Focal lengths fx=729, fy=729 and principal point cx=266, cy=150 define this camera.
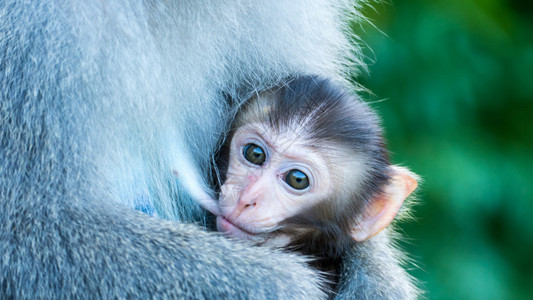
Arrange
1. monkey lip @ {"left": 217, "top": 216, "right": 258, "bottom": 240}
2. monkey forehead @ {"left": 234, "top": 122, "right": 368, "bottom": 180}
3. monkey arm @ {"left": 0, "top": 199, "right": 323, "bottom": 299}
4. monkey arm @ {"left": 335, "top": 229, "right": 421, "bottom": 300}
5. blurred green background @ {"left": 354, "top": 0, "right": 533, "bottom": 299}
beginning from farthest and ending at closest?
blurred green background @ {"left": 354, "top": 0, "right": 533, "bottom": 299}, monkey arm @ {"left": 335, "top": 229, "right": 421, "bottom": 300}, monkey forehead @ {"left": 234, "top": 122, "right": 368, "bottom": 180}, monkey lip @ {"left": 217, "top": 216, "right": 258, "bottom": 240}, monkey arm @ {"left": 0, "top": 199, "right": 323, "bottom": 299}

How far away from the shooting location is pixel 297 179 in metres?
2.37

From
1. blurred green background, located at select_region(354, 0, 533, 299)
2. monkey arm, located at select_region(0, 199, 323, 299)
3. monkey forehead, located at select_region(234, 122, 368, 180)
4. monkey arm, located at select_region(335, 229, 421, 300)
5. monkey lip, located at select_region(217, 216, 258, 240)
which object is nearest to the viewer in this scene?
monkey arm, located at select_region(0, 199, 323, 299)

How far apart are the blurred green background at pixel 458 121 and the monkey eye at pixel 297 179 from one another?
179cm

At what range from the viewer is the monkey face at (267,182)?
2.29m

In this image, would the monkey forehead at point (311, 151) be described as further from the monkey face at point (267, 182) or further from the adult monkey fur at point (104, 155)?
the adult monkey fur at point (104, 155)

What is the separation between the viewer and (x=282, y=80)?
262cm

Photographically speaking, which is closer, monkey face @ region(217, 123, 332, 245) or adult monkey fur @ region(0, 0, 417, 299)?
adult monkey fur @ region(0, 0, 417, 299)

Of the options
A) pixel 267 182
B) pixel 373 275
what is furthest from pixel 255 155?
pixel 373 275

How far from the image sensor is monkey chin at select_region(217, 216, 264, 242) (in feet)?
7.47

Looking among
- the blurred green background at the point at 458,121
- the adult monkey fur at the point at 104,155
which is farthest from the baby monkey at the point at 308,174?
the blurred green background at the point at 458,121

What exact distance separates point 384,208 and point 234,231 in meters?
0.56

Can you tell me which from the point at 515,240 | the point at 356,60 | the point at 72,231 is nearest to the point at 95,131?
the point at 72,231

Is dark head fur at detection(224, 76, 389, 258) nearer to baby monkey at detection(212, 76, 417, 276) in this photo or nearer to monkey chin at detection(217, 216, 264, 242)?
baby monkey at detection(212, 76, 417, 276)

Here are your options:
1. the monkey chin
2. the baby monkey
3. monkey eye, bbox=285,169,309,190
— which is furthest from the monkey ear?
the monkey chin
